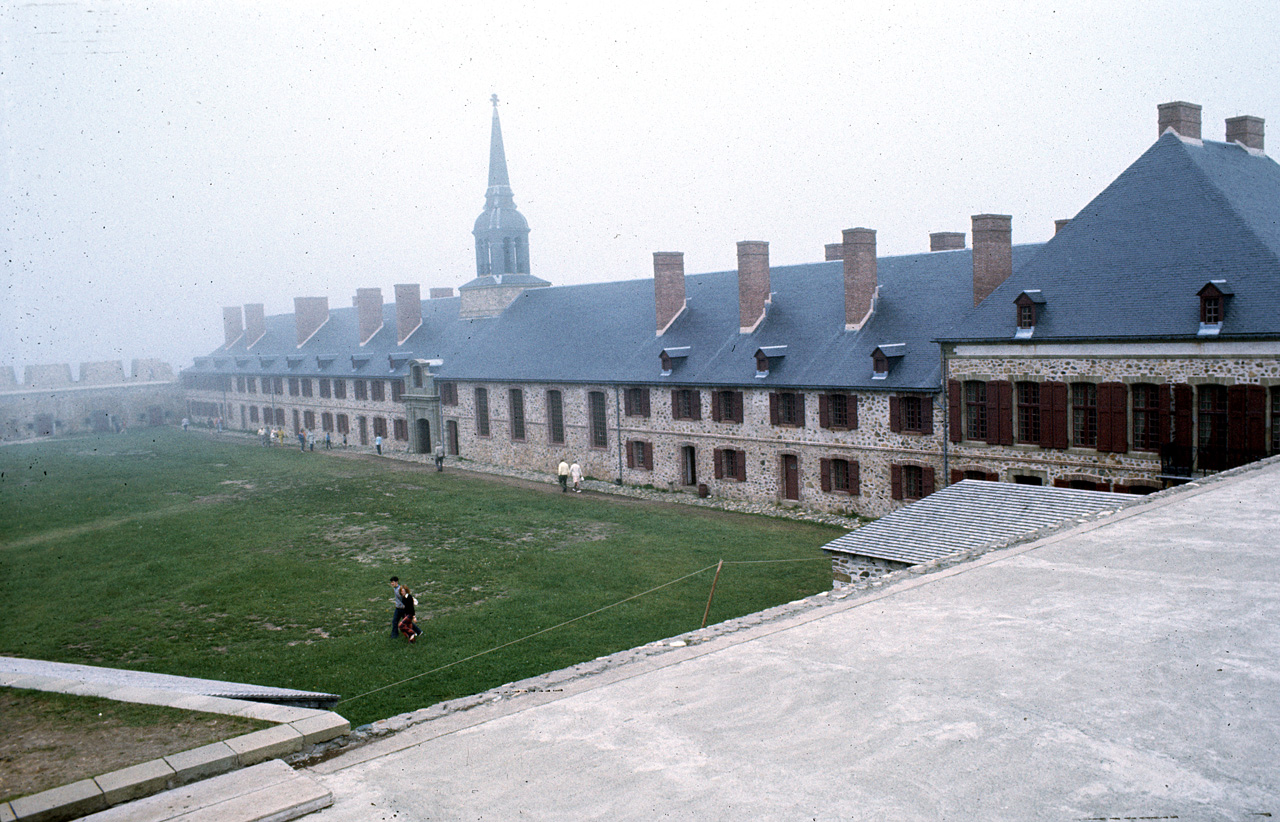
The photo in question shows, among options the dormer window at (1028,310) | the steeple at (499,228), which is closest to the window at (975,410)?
the dormer window at (1028,310)

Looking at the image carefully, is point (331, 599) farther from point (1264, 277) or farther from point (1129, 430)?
point (1264, 277)

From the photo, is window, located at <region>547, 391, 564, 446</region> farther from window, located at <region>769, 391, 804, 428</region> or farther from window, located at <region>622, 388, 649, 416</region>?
window, located at <region>769, 391, 804, 428</region>

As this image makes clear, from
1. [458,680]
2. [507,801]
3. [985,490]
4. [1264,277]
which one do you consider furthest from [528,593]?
[1264,277]

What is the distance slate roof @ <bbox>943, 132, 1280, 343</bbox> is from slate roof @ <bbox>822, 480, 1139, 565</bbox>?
6994 millimetres

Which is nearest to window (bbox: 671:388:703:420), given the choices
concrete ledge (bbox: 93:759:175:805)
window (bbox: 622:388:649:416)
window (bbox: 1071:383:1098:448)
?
window (bbox: 622:388:649:416)

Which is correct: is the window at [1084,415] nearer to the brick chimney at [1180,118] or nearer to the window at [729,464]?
the brick chimney at [1180,118]

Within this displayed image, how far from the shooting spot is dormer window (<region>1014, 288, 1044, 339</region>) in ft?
84.1

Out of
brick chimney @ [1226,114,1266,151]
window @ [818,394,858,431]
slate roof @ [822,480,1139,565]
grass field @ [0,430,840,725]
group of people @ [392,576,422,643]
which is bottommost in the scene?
grass field @ [0,430,840,725]

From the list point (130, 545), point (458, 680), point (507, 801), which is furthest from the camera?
point (130, 545)

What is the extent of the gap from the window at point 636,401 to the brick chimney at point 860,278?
9082 mm

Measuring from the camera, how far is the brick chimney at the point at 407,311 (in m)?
56.4

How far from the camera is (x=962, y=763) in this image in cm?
741

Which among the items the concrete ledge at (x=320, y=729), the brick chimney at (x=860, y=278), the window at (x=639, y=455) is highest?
the brick chimney at (x=860, y=278)

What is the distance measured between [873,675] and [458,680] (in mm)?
8832
